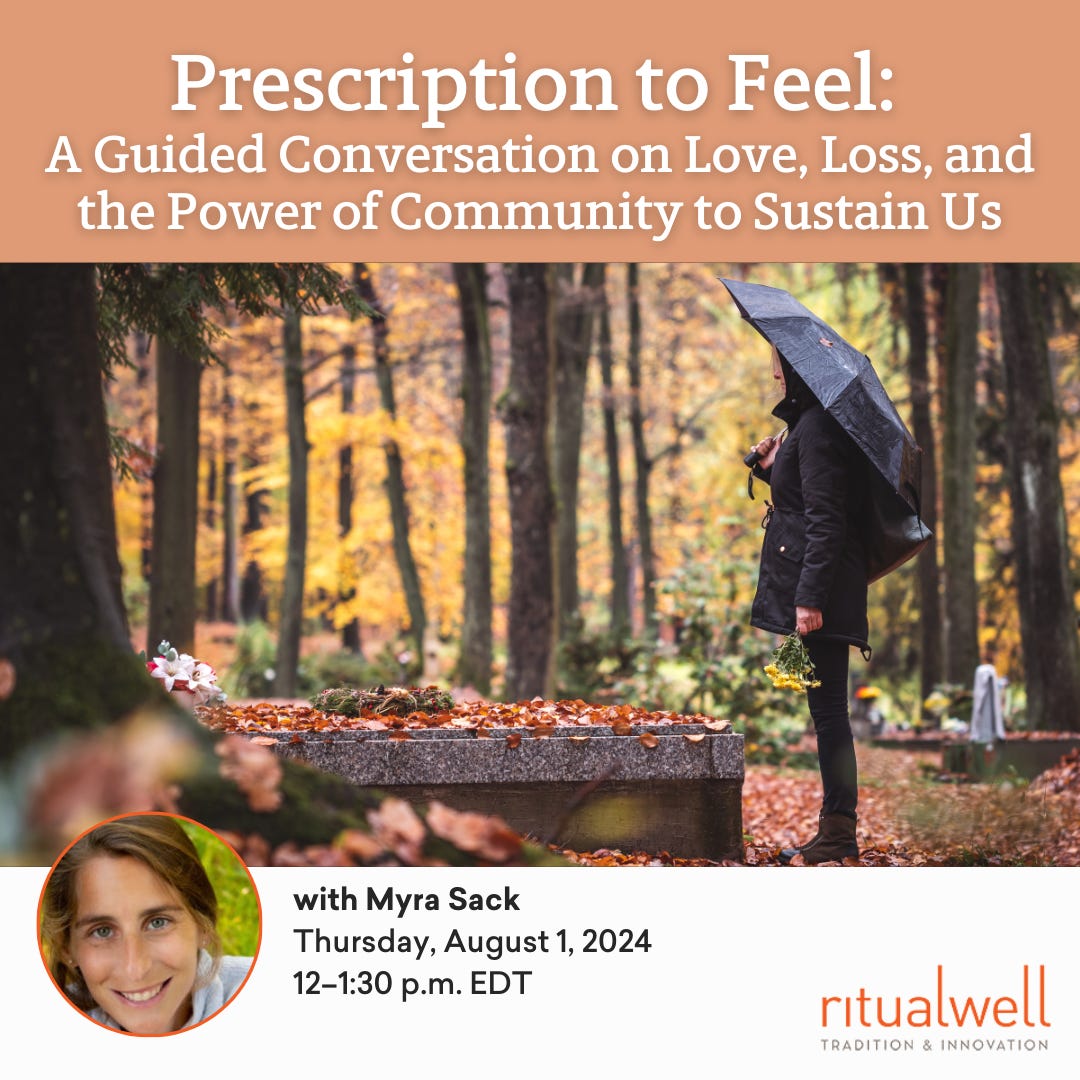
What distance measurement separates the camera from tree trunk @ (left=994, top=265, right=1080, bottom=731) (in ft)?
40.8

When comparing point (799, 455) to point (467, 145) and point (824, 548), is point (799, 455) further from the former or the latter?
point (467, 145)

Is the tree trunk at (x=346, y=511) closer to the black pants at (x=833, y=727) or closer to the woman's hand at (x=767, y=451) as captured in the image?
the woman's hand at (x=767, y=451)

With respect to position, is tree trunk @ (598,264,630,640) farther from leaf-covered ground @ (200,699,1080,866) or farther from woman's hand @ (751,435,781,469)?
woman's hand @ (751,435,781,469)

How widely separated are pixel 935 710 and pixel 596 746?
999cm

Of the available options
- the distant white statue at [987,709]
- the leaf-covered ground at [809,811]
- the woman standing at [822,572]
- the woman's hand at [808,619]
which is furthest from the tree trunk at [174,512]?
the woman's hand at [808,619]

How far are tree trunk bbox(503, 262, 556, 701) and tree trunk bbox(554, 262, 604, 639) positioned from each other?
723cm

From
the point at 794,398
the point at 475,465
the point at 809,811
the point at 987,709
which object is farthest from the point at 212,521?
the point at 794,398

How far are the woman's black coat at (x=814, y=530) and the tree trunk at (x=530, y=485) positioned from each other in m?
6.25

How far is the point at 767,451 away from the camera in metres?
6.31

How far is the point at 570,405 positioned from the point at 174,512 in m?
9.36

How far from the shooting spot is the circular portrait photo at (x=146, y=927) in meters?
3.81

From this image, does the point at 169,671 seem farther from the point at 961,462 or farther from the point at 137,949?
the point at 961,462

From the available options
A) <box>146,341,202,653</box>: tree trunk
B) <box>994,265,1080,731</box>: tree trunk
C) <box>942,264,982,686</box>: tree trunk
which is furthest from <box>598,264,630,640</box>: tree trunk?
<box>146,341,202,653</box>: tree trunk

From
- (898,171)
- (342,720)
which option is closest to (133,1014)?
(342,720)
